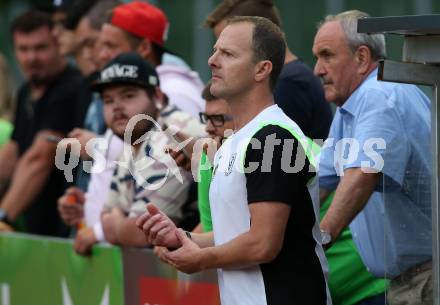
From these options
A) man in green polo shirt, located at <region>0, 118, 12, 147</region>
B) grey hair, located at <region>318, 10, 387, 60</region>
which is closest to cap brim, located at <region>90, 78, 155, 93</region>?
grey hair, located at <region>318, 10, 387, 60</region>

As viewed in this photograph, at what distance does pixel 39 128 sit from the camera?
9039mm

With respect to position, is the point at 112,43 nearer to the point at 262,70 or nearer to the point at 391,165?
the point at 391,165

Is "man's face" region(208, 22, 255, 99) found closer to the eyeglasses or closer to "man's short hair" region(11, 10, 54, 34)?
the eyeglasses

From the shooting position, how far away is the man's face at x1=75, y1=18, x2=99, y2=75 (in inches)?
348

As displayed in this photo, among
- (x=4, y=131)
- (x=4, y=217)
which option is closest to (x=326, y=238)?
(x=4, y=217)

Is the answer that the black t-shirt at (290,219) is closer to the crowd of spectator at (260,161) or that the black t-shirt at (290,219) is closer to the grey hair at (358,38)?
the crowd of spectator at (260,161)

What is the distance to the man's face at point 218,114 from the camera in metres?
5.96

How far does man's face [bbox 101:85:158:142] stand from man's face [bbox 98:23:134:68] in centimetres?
100

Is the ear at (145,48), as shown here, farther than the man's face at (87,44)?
No

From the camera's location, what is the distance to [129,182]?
684cm

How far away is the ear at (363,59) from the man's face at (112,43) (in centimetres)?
251

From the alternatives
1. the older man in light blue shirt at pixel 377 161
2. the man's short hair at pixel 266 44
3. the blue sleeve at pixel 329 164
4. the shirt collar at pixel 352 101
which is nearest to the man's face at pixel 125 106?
the blue sleeve at pixel 329 164

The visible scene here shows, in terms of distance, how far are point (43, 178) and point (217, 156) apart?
13.6 feet

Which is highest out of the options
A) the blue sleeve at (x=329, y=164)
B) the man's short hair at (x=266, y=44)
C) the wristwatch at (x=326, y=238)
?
the man's short hair at (x=266, y=44)
